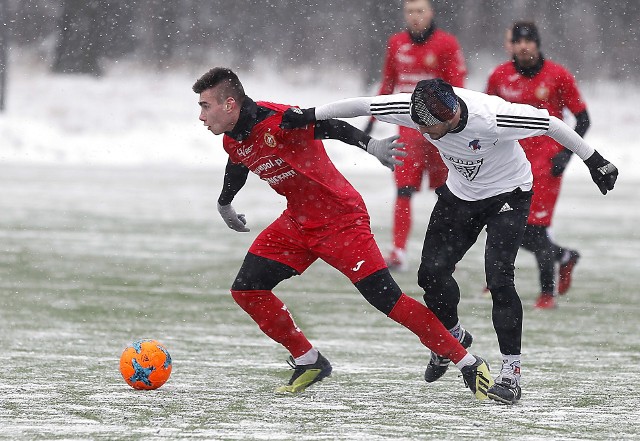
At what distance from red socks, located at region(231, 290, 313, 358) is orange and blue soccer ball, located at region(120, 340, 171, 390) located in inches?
19.3

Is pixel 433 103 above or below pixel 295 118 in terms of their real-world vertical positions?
above

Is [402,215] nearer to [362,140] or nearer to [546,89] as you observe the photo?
[546,89]

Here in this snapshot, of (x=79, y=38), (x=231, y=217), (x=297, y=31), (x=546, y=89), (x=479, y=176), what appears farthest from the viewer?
(x=297, y=31)

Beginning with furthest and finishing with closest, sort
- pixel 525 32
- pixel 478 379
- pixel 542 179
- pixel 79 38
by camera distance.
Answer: pixel 79 38
pixel 542 179
pixel 525 32
pixel 478 379

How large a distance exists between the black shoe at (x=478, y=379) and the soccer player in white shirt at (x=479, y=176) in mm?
70

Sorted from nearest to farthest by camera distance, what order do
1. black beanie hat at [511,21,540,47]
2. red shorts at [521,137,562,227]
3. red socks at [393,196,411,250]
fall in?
black beanie hat at [511,21,540,47], red shorts at [521,137,562,227], red socks at [393,196,411,250]

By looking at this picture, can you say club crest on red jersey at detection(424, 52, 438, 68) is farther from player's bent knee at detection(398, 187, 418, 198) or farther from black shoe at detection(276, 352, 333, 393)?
black shoe at detection(276, 352, 333, 393)

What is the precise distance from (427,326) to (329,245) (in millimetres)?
631

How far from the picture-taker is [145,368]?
6500 millimetres

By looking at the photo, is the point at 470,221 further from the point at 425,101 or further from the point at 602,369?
the point at 602,369

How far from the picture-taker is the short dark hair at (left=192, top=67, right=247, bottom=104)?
6605 mm

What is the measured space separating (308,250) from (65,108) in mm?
28912

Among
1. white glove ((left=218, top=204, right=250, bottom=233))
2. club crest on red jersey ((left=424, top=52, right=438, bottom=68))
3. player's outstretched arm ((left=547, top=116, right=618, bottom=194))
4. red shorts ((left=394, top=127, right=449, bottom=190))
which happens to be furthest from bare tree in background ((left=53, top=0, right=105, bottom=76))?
player's outstretched arm ((left=547, top=116, right=618, bottom=194))

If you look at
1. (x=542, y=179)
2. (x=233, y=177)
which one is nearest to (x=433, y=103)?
(x=233, y=177)
